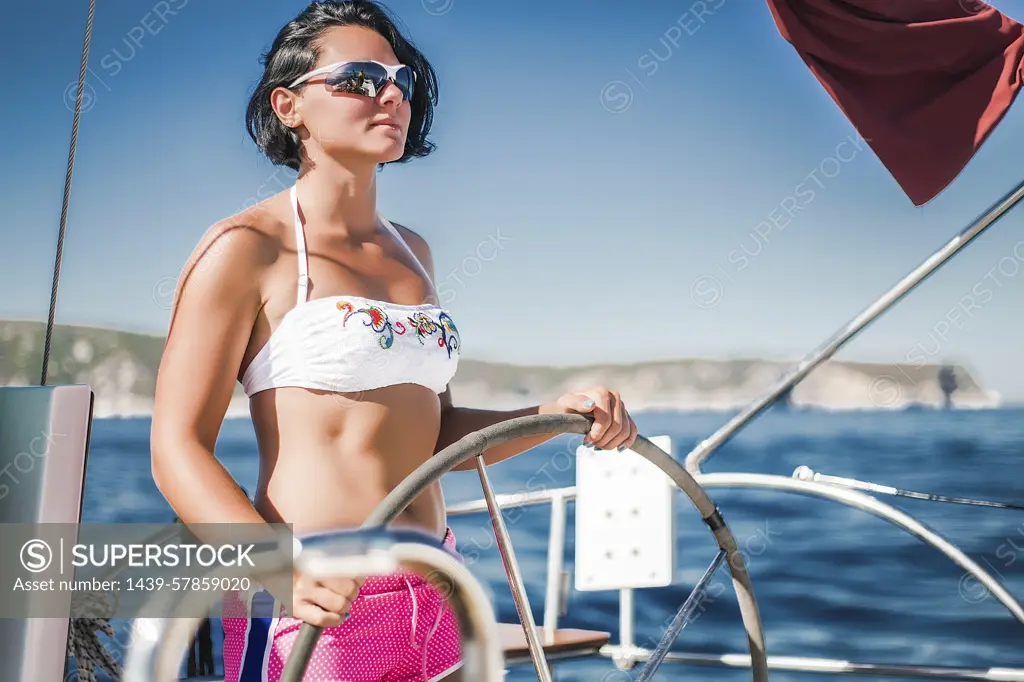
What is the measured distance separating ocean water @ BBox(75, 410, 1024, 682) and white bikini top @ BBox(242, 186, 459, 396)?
2.60 ft

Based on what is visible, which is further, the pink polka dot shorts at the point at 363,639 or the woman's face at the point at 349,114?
the woman's face at the point at 349,114

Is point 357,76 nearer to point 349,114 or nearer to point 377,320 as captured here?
point 349,114

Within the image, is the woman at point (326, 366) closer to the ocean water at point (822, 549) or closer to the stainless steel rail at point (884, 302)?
the ocean water at point (822, 549)

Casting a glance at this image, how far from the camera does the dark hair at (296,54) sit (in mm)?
1355

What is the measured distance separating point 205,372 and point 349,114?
1.30ft

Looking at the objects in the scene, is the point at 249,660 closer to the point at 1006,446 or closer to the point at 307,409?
the point at 307,409

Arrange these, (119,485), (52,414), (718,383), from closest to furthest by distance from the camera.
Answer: (52,414)
(119,485)
(718,383)

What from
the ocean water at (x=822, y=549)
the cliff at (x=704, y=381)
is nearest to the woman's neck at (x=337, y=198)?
the ocean water at (x=822, y=549)

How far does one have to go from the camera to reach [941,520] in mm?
17047

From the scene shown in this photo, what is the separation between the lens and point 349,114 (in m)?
1.30

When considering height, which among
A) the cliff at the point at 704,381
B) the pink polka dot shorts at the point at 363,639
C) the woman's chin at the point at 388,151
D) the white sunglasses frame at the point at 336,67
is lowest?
the pink polka dot shorts at the point at 363,639

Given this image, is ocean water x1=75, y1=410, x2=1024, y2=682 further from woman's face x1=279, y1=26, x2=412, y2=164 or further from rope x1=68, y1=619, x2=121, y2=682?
woman's face x1=279, y1=26, x2=412, y2=164

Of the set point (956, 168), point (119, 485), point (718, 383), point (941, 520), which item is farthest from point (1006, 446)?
point (956, 168)

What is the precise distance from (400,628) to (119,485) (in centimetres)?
2293
